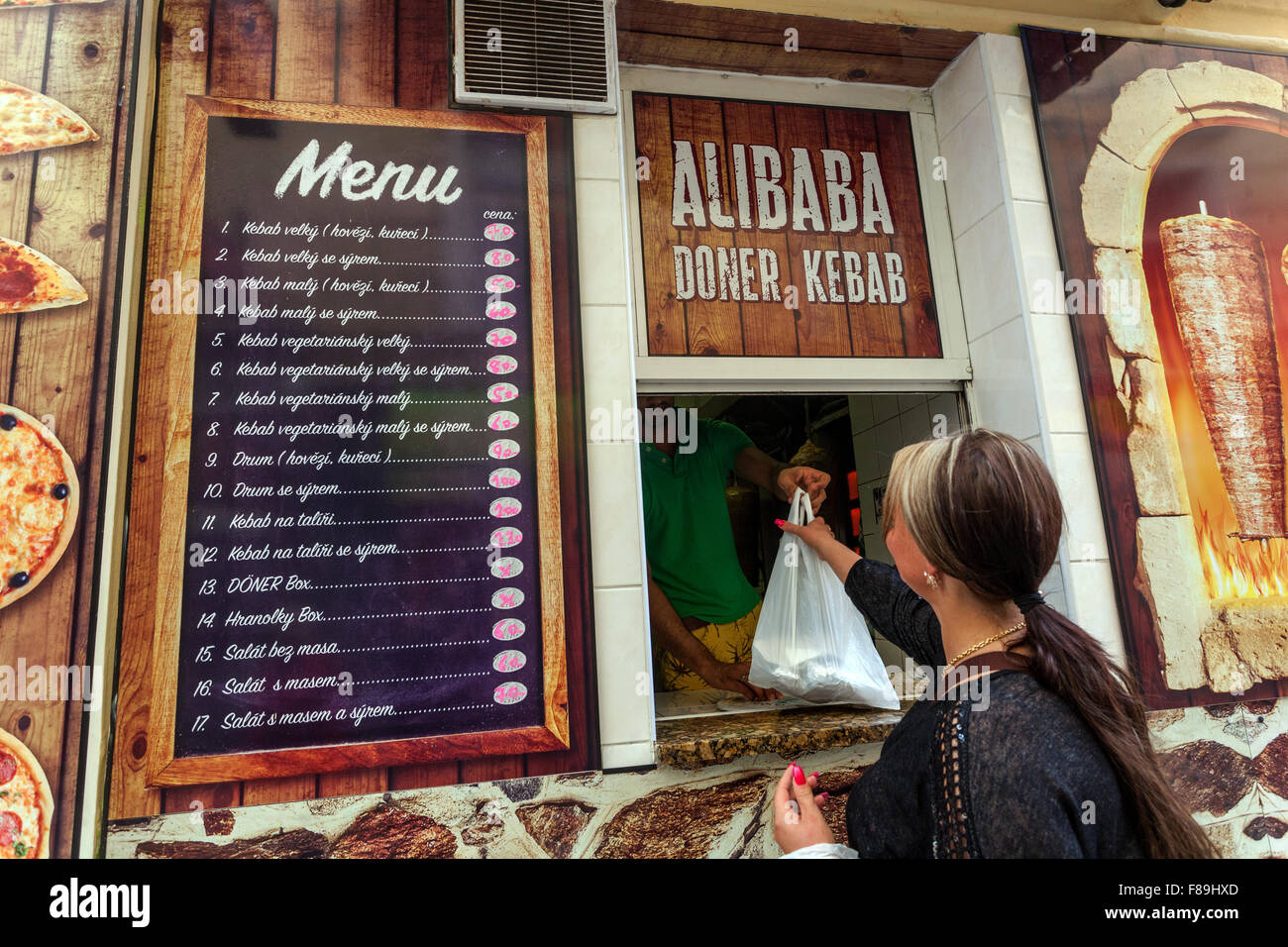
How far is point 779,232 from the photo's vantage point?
2.44m

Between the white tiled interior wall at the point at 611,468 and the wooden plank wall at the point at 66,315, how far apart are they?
1111 millimetres

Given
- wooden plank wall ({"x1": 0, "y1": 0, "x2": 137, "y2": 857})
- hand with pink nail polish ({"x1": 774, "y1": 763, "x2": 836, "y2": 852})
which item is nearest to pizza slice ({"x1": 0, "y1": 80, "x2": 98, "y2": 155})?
wooden plank wall ({"x1": 0, "y1": 0, "x2": 137, "y2": 857})

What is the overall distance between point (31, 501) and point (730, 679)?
197cm

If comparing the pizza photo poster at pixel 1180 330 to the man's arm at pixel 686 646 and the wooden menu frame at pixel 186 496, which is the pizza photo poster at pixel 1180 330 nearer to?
the man's arm at pixel 686 646

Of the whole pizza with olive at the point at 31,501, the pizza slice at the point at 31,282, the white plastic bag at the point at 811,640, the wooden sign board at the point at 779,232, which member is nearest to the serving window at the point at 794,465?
the white plastic bag at the point at 811,640

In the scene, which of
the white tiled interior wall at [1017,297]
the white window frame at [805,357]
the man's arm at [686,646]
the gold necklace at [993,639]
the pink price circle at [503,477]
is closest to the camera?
the gold necklace at [993,639]

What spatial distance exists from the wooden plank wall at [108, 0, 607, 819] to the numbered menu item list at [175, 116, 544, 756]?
0.09 meters

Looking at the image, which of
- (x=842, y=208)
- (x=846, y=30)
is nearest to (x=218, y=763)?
(x=842, y=208)

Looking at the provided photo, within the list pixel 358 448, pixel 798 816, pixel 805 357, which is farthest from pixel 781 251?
pixel 798 816

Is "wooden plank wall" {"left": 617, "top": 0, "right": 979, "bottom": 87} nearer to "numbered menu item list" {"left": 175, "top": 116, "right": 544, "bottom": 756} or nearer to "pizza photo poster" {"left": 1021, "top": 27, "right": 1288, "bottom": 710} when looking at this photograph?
"pizza photo poster" {"left": 1021, "top": 27, "right": 1288, "bottom": 710}

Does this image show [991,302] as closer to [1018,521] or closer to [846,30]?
[846,30]

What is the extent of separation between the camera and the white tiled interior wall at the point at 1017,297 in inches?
84.6

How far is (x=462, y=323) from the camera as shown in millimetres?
1912

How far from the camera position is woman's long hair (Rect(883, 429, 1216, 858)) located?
3.20 feet
